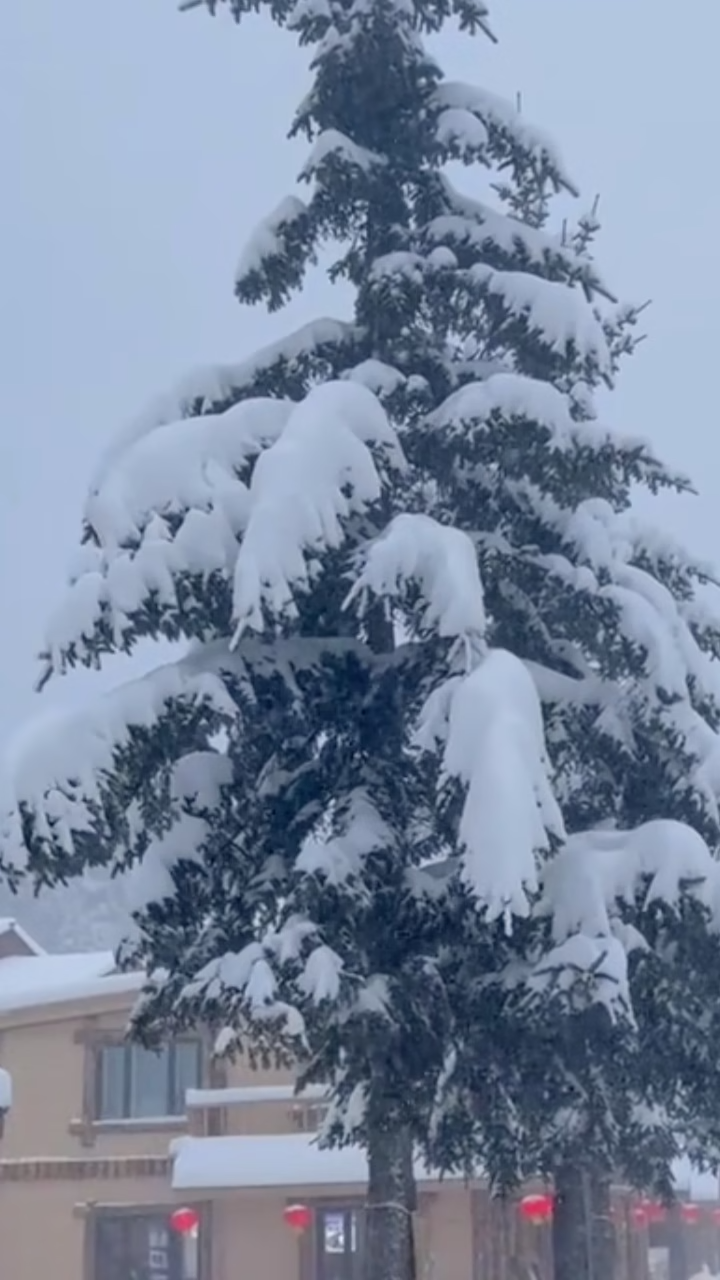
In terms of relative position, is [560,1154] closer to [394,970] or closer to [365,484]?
[394,970]

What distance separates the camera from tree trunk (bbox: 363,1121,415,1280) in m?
10.3

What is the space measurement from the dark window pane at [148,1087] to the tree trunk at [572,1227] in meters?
13.8

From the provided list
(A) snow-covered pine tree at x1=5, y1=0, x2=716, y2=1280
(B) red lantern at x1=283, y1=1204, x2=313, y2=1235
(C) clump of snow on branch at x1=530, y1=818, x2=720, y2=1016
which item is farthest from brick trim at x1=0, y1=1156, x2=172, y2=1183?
(C) clump of snow on branch at x1=530, y1=818, x2=720, y2=1016

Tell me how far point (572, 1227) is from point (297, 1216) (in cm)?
1192

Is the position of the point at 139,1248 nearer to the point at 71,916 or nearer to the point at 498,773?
the point at 498,773

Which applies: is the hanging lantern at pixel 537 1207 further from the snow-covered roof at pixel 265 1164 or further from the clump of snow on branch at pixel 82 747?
the clump of snow on branch at pixel 82 747

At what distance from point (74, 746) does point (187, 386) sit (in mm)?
2948

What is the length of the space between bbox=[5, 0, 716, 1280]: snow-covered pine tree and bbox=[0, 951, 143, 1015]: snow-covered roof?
12917 mm

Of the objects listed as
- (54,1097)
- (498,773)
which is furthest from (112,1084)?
(498,773)

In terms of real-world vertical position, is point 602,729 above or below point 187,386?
below

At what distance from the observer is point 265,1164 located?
2397cm

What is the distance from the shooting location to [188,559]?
9969mm

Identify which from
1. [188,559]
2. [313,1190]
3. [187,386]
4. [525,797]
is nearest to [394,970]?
[525,797]

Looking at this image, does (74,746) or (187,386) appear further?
(187,386)
